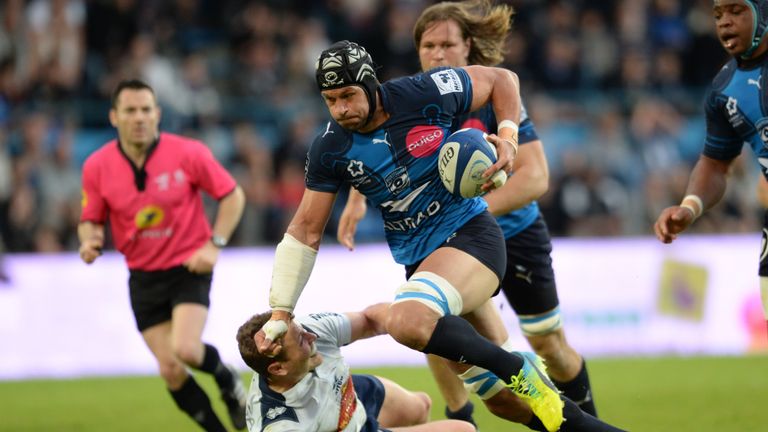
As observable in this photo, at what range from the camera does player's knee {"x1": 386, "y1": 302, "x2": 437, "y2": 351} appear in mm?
5332

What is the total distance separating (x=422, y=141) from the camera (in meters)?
5.68

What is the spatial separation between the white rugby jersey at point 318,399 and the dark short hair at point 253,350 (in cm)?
18

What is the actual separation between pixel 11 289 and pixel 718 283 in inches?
317

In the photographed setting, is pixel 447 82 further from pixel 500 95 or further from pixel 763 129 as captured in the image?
pixel 763 129

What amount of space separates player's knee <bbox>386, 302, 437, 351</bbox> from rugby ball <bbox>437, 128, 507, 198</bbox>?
24.6 inches

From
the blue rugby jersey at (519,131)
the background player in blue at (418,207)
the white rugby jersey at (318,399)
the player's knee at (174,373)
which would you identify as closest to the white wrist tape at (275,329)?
the background player in blue at (418,207)

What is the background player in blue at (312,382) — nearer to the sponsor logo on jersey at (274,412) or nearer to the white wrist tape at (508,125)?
the sponsor logo on jersey at (274,412)

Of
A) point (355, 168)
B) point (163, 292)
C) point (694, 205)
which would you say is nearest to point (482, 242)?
point (355, 168)

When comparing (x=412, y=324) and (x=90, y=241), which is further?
(x=90, y=241)

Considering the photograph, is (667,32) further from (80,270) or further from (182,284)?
(182,284)

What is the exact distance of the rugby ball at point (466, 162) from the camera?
5383 millimetres

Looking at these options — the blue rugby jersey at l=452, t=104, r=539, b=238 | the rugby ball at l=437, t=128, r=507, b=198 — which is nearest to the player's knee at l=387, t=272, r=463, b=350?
the rugby ball at l=437, t=128, r=507, b=198

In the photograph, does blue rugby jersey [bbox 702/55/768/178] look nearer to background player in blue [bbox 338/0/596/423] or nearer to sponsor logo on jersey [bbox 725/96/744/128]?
sponsor logo on jersey [bbox 725/96/744/128]

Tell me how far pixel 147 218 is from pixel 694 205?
3885 millimetres
